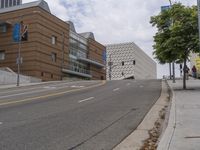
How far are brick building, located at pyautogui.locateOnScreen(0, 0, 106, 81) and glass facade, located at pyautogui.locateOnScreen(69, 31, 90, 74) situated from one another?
262 mm

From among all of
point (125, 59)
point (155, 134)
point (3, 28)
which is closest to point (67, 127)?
point (155, 134)

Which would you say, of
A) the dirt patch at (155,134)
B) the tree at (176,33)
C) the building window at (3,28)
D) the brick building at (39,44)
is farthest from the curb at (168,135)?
the building window at (3,28)

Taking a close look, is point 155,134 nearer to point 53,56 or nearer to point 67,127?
point 67,127

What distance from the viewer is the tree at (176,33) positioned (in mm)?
28234

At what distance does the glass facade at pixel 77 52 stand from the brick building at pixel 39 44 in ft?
0.86

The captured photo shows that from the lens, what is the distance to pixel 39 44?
64875 mm

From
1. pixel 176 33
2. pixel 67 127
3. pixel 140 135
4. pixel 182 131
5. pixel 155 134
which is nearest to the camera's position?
pixel 182 131

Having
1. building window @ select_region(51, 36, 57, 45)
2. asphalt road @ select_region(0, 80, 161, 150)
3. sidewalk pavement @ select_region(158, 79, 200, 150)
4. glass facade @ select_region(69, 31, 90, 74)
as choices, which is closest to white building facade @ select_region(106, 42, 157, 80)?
glass facade @ select_region(69, 31, 90, 74)

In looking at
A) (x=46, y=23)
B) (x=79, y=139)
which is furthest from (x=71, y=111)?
(x=46, y=23)

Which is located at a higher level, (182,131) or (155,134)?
(182,131)

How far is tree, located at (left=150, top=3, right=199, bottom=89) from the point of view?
92.6 feet

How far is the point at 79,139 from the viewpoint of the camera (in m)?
10.1

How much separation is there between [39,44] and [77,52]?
20621 mm

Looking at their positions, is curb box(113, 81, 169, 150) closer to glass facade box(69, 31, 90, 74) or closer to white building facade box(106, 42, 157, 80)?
glass facade box(69, 31, 90, 74)
